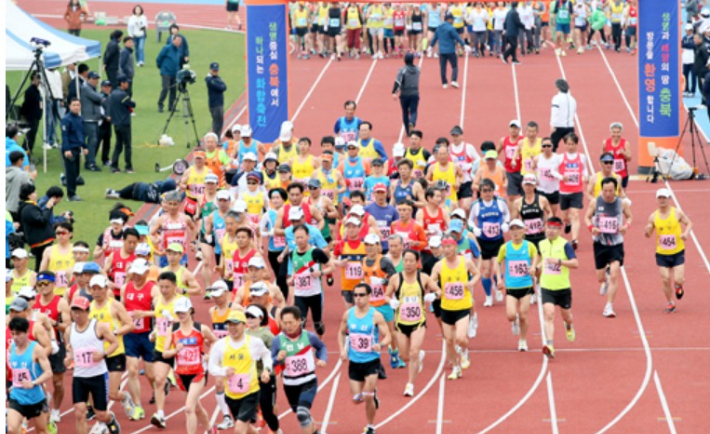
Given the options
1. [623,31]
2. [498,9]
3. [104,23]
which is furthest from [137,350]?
[104,23]

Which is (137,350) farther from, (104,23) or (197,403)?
(104,23)

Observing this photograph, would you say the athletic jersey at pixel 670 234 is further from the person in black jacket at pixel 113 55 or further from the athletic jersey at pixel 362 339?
the person in black jacket at pixel 113 55

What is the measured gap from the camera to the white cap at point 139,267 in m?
14.5

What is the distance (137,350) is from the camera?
1450 centimetres

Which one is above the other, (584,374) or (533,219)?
(533,219)

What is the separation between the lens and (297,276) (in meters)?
15.8

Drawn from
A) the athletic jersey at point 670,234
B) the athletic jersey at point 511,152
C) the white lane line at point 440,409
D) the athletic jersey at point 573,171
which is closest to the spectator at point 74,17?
the athletic jersey at point 511,152

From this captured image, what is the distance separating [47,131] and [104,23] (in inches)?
720

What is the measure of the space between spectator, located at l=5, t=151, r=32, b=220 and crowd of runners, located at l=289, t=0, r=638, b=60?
19.3 m

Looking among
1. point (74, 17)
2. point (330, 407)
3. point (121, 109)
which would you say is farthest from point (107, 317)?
point (74, 17)

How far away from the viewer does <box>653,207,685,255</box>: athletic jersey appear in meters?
17.3

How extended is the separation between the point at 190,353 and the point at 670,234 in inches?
274

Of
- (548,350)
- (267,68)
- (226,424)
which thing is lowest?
(226,424)

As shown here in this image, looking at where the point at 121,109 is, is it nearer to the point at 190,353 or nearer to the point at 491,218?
the point at 491,218
